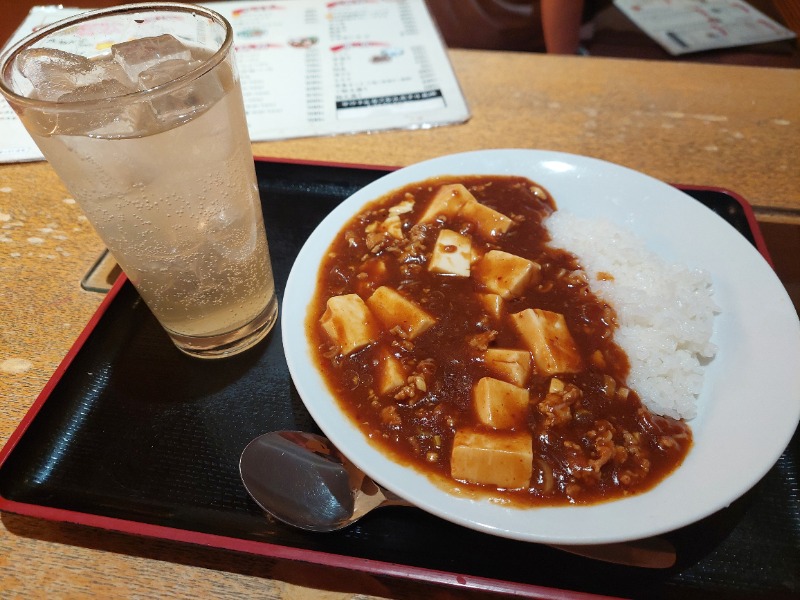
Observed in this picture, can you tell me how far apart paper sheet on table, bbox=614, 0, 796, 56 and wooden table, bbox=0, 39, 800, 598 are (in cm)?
105

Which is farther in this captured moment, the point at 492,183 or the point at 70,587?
the point at 492,183

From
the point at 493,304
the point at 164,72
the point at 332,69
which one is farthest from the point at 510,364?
the point at 332,69

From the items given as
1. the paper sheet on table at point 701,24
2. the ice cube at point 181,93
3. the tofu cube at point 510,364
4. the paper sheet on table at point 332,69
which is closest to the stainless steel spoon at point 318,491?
the tofu cube at point 510,364

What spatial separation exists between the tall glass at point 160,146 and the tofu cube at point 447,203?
1.60ft

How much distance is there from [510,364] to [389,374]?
27 centimetres

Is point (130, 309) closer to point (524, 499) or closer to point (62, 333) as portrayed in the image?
point (62, 333)

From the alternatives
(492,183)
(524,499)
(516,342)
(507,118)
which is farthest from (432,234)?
(507,118)

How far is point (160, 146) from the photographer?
41.8 inches

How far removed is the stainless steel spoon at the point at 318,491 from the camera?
1.00 metres

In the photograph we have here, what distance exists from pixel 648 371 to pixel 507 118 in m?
1.36

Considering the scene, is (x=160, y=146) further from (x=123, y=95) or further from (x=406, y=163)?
(x=406, y=163)

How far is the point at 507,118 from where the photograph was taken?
7.33 ft

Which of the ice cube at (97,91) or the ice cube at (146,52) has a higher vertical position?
the ice cube at (146,52)

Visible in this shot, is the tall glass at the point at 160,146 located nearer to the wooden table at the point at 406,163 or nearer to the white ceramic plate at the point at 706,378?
the white ceramic plate at the point at 706,378
